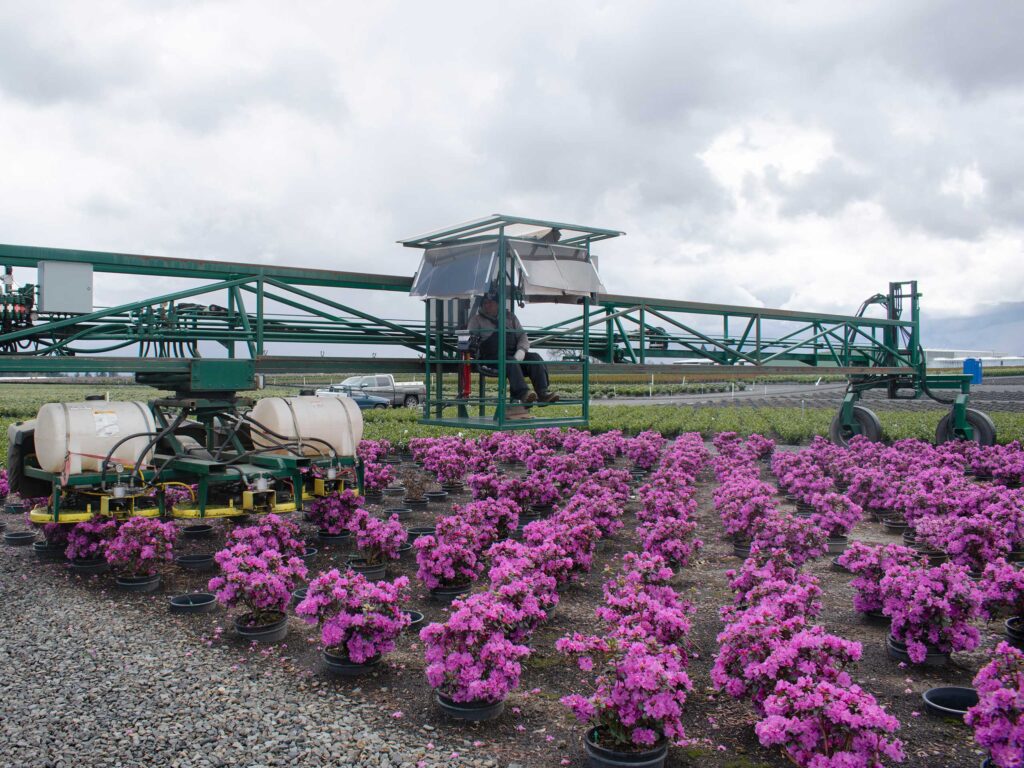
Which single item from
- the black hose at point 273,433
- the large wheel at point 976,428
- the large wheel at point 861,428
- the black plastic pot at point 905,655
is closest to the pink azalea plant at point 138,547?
the black hose at point 273,433

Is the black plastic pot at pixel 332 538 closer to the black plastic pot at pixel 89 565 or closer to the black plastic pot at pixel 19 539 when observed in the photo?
the black plastic pot at pixel 89 565

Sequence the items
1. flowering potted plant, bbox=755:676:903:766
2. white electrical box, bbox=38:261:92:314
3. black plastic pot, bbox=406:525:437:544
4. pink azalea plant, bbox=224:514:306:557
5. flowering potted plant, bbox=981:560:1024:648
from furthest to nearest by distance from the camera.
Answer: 1. black plastic pot, bbox=406:525:437:544
2. white electrical box, bbox=38:261:92:314
3. pink azalea plant, bbox=224:514:306:557
4. flowering potted plant, bbox=981:560:1024:648
5. flowering potted plant, bbox=755:676:903:766

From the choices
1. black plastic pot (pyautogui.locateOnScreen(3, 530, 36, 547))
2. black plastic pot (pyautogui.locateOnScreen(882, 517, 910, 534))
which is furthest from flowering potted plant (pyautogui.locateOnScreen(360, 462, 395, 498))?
black plastic pot (pyautogui.locateOnScreen(882, 517, 910, 534))

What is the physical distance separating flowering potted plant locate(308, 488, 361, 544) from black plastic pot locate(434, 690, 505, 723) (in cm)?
495

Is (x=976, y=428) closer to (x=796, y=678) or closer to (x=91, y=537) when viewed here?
(x=796, y=678)

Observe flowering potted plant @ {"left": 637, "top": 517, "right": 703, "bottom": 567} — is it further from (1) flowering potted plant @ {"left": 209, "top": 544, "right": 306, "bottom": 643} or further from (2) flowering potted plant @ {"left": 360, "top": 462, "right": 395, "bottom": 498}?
(2) flowering potted plant @ {"left": 360, "top": 462, "right": 395, "bottom": 498}

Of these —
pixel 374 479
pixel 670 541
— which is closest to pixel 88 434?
pixel 374 479

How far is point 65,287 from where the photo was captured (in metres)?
8.66

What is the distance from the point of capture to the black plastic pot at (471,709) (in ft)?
16.6

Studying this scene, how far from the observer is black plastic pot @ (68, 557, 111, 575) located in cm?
866

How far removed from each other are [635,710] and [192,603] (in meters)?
4.83

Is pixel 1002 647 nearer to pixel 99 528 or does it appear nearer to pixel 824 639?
pixel 824 639

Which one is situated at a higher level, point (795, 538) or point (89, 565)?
point (795, 538)

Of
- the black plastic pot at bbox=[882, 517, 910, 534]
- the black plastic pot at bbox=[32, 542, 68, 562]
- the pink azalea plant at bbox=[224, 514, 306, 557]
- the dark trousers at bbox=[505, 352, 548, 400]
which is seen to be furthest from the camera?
the black plastic pot at bbox=[882, 517, 910, 534]
